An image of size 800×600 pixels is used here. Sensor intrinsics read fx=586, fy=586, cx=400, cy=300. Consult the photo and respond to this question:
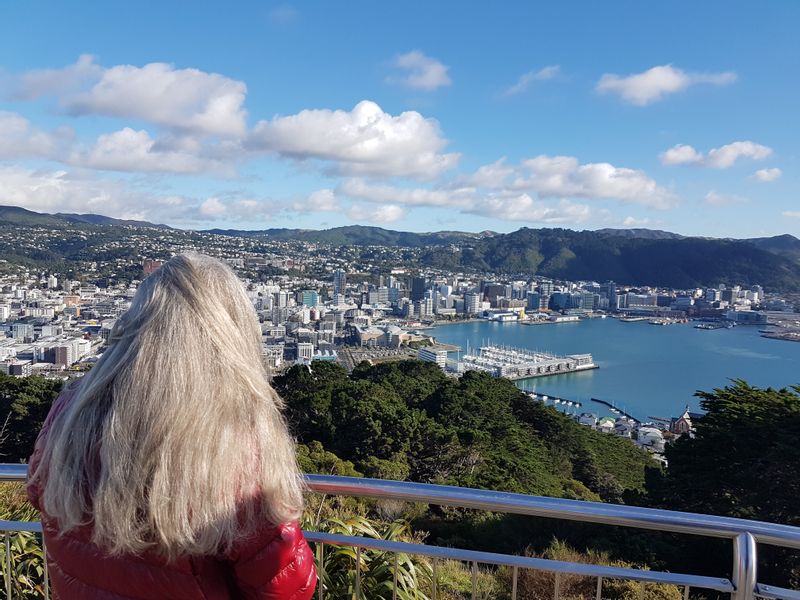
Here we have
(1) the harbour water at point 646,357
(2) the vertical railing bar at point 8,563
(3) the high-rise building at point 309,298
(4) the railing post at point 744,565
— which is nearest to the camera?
(4) the railing post at point 744,565

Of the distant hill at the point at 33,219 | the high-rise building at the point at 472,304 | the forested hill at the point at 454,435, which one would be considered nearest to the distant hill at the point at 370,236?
the distant hill at the point at 33,219

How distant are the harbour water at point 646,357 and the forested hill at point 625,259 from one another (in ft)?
44.6

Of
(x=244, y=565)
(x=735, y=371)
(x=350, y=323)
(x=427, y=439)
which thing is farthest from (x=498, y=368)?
(x=244, y=565)

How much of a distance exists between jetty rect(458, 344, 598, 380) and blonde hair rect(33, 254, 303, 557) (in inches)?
1053

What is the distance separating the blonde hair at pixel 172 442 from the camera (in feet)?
1.92

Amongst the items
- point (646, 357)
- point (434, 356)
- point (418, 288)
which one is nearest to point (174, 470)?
point (434, 356)

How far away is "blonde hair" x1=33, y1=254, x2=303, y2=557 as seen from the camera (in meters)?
0.58

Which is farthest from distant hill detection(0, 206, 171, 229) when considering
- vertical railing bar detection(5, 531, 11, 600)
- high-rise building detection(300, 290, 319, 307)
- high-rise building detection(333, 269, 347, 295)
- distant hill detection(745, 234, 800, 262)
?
distant hill detection(745, 234, 800, 262)

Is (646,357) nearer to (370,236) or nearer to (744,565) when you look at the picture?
(744,565)

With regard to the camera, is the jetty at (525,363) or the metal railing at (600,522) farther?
the jetty at (525,363)

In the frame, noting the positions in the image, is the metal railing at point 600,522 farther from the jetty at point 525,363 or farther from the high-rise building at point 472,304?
the high-rise building at point 472,304

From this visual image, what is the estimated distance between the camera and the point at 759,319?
4106 cm

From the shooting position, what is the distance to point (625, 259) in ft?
207

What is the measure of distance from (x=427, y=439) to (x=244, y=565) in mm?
7217
